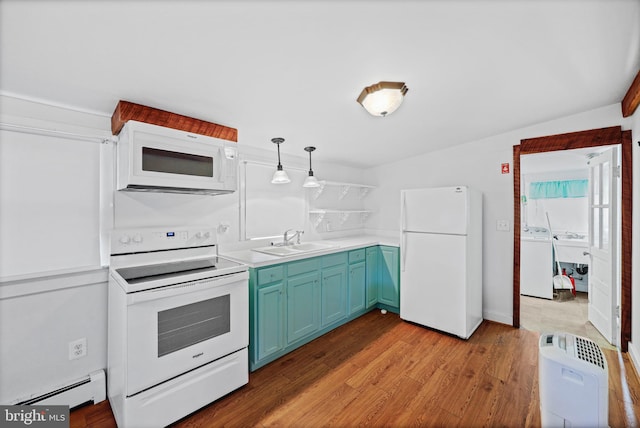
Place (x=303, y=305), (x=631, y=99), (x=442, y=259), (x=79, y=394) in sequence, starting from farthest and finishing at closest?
(x=442, y=259), (x=303, y=305), (x=631, y=99), (x=79, y=394)

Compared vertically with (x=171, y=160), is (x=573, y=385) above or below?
below

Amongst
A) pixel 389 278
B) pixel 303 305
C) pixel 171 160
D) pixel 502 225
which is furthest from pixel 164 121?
pixel 502 225

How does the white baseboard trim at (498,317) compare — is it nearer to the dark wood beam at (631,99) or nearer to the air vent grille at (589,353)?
the air vent grille at (589,353)

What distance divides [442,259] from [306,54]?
89.0 inches

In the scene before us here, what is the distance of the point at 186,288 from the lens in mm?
1680

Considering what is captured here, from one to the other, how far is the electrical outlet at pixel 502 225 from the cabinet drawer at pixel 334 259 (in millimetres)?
1742

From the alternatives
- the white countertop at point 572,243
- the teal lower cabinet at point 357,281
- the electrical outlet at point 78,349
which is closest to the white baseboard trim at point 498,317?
the teal lower cabinet at point 357,281

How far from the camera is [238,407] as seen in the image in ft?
5.94

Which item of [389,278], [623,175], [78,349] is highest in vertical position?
[623,175]

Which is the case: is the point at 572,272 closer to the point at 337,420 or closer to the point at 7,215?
the point at 337,420

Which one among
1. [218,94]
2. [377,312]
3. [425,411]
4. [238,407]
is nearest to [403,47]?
A: [218,94]

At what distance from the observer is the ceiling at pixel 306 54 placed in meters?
1.19

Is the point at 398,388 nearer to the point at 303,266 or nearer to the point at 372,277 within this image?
the point at 303,266

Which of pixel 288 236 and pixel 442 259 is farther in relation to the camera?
pixel 288 236
